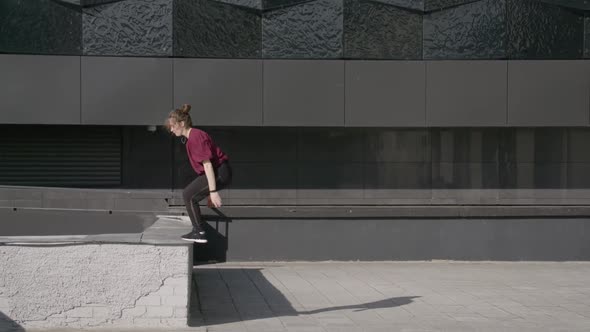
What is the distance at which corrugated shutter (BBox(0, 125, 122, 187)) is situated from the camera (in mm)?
15250

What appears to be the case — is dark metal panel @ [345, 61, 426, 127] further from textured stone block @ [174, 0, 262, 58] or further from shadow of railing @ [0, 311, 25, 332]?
shadow of railing @ [0, 311, 25, 332]

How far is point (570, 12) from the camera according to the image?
1491cm

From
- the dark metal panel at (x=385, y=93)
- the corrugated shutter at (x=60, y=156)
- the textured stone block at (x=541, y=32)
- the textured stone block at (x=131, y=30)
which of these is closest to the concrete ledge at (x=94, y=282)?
the textured stone block at (x=131, y=30)

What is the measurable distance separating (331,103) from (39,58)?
519cm

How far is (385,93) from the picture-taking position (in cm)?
1462

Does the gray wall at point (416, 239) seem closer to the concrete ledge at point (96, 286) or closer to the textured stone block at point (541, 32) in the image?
the textured stone block at point (541, 32)

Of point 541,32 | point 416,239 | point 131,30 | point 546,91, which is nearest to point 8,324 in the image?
point 131,30

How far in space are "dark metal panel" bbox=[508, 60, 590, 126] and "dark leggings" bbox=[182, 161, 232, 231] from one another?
7.61 meters

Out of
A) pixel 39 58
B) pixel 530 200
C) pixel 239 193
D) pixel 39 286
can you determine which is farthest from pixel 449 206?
pixel 39 286

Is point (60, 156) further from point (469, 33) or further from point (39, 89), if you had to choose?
point (469, 33)

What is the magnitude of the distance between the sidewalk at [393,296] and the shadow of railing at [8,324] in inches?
68.5

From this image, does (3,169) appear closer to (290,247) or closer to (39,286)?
(290,247)

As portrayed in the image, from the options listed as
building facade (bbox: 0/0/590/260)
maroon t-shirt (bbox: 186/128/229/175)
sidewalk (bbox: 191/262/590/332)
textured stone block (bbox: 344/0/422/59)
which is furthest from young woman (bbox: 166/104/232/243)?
textured stone block (bbox: 344/0/422/59)

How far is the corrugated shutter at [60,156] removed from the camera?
15.2 meters
